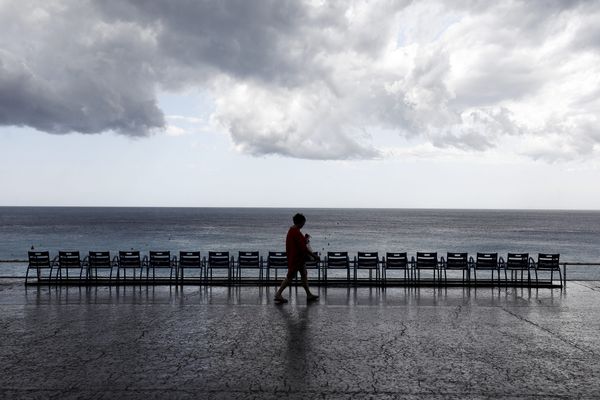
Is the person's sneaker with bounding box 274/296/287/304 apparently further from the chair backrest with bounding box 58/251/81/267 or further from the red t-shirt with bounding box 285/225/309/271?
the chair backrest with bounding box 58/251/81/267

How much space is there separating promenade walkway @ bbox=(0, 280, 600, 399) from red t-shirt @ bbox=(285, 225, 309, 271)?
0.90m

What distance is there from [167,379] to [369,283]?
29.8 ft

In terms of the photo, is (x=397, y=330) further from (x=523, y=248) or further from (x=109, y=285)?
(x=523, y=248)

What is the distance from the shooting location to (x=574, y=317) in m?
10.1

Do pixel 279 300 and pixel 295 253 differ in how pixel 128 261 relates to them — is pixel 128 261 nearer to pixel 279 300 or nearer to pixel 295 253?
pixel 279 300

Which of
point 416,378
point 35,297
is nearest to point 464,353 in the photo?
point 416,378

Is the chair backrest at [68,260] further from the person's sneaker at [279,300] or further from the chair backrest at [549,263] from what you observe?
the chair backrest at [549,263]

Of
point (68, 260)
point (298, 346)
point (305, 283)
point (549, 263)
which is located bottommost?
point (298, 346)

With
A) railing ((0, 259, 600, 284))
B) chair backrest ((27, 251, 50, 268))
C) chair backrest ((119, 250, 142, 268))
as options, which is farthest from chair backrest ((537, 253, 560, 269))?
chair backrest ((27, 251, 50, 268))

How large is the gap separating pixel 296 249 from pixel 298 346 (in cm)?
407

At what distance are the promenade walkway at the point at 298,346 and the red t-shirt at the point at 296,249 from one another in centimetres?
90

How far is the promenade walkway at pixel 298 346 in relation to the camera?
230 inches

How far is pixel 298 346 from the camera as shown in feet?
25.1

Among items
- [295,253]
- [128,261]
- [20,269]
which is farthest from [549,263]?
[20,269]
